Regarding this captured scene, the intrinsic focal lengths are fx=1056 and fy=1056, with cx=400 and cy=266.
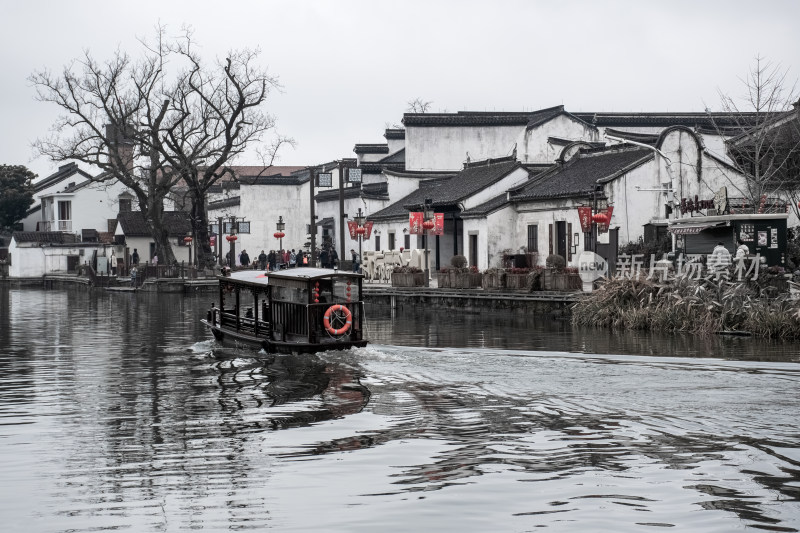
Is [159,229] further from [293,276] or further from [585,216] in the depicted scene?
[293,276]

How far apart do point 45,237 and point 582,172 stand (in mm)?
50166

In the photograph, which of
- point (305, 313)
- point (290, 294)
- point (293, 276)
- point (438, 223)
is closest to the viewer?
point (305, 313)

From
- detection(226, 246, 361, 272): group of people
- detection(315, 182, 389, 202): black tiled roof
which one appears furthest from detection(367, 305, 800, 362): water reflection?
detection(315, 182, 389, 202): black tiled roof

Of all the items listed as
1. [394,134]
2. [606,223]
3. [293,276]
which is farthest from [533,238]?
[394,134]

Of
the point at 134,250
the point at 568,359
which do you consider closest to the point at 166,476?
the point at 568,359

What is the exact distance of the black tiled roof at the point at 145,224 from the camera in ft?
247

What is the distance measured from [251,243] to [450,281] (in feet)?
123

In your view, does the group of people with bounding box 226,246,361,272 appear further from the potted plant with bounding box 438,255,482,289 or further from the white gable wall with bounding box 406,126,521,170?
the potted plant with bounding box 438,255,482,289

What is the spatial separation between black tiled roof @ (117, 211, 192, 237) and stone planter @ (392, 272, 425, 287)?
3343cm

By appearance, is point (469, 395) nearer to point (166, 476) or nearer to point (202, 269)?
point (166, 476)

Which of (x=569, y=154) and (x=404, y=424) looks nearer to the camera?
(x=404, y=424)

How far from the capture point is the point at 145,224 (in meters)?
75.9

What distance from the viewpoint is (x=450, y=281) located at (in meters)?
41.4

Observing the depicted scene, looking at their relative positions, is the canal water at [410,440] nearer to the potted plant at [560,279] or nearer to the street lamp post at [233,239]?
the potted plant at [560,279]
